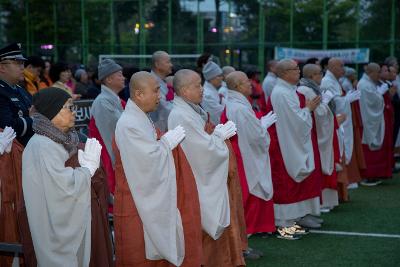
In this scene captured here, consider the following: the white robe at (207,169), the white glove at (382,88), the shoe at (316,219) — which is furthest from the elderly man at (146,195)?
the white glove at (382,88)

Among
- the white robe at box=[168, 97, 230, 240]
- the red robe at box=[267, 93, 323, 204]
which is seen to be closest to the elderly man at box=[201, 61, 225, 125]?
the red robe at box=[267, 93, 323, 204]

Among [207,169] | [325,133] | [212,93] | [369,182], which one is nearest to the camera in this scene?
[207,169]

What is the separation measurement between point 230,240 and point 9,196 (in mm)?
2054

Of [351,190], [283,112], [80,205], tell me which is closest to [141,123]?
[80,205]

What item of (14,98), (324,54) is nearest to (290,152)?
(14,98)

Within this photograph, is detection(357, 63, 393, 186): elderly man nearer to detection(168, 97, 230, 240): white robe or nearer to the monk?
detection(168, 97, 230, 240): white robe

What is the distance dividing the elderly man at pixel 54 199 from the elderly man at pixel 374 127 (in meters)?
8.03

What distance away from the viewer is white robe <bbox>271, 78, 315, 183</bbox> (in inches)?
318

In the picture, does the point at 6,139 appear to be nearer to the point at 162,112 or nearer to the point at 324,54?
the point at 162,112

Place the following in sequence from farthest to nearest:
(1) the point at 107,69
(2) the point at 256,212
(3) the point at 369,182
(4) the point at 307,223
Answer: (3) the point at 369,182, (4) the point at 307,223, (1) the point at 107,69, (2) the point at 256,212

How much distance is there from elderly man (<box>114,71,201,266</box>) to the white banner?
50.4 ft

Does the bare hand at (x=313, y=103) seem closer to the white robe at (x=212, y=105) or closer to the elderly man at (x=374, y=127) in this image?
the white robe at (x=212, y=105)

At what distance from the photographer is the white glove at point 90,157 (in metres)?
4.75

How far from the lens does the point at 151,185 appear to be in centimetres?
517
